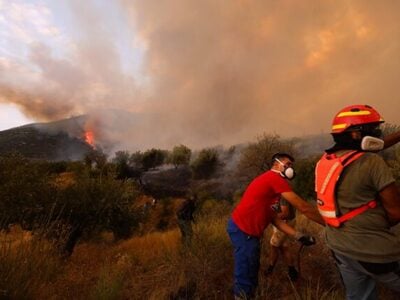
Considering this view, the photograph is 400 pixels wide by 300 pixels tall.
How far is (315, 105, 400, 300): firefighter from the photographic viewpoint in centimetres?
285

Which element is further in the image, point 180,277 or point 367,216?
point 180,277

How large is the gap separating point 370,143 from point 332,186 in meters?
0.43

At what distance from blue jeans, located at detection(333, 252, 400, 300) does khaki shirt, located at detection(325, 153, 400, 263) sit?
0.06m

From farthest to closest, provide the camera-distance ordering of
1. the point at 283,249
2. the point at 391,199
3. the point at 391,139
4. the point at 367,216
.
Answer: the point at 283,249
the point at 391,139
the point at 367,216
the point at 391,199

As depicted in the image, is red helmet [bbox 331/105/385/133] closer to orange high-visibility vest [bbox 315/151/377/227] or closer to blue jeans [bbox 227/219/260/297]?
orange high-visibility vest [bbox 315/151/377/227]

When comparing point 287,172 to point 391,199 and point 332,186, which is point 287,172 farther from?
point 391,199

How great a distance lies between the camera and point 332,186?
10.1 ft

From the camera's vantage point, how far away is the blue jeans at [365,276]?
2871 mm

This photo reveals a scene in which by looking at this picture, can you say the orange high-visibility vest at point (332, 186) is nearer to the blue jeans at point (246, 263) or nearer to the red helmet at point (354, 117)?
the red helmet at point (354, 117)

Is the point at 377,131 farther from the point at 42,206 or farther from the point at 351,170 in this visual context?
the point at 42,206

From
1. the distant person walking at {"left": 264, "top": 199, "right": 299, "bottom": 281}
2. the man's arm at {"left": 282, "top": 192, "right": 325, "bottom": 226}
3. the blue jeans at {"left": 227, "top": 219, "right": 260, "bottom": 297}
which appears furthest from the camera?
the distant person walking at {"left": 264, "top": 199, "right": 299, "bottom": 281}

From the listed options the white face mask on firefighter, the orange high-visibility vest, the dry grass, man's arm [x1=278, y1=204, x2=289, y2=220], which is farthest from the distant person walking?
the orange high-visibility vest

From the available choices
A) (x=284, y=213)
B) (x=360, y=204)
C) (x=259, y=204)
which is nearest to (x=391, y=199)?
(x=360, y=204)

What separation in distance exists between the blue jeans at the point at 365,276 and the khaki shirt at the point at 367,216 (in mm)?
61
